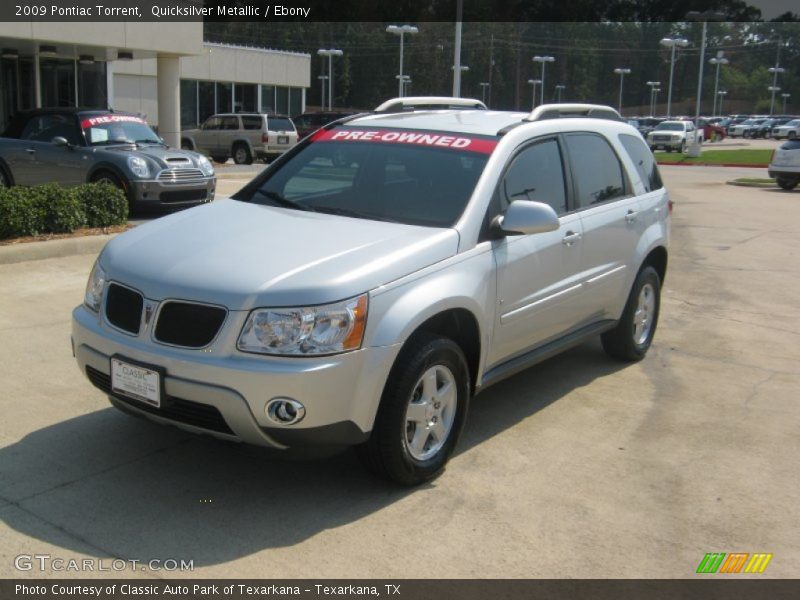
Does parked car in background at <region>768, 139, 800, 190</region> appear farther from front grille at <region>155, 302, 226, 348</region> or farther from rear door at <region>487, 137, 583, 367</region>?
front grille at <region>155, 302, 226, 348</region>

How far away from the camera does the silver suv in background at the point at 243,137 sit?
27.6 m

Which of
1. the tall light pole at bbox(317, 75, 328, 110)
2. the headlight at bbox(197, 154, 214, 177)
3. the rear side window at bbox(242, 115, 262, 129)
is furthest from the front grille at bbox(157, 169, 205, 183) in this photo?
the tall light pole at bbox(317, 75, 328, 110)

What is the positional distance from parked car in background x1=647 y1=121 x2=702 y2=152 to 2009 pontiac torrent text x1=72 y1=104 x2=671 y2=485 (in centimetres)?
4344

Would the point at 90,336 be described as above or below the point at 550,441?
above

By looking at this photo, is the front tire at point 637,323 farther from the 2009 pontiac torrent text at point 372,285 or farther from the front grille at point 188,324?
the front grille at point 188,324

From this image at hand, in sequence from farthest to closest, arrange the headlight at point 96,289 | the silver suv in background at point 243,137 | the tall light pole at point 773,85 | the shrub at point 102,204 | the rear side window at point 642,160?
the tall light pole at point 773,85 → the silver suv in background at point 243,137 → the shrub at point 102,204 → the rear side window at point 642,160 → the headlight at point 96,289

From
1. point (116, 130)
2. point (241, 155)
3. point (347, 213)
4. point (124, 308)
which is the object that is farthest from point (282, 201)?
point (241, 155)

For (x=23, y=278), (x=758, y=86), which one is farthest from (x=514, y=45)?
(x=23, y=278)

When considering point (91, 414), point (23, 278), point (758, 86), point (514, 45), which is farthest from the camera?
point (758, 86)

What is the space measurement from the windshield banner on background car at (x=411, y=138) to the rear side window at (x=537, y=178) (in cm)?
23

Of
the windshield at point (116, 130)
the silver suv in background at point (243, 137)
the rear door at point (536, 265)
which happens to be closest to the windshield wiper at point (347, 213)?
the rear door at point (536, 265)
